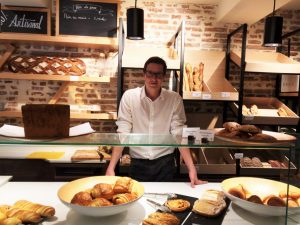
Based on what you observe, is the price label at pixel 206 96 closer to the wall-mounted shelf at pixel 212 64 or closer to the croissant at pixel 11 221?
the wall-mounted shelf at pixel 212 64

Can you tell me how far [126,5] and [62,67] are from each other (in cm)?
119

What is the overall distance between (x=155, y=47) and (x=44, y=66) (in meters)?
1.41

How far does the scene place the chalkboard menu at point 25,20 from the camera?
341cm

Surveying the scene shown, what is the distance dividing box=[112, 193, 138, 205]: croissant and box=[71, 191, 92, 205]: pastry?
10 cm

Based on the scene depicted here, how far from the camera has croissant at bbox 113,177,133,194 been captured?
1.21 meters

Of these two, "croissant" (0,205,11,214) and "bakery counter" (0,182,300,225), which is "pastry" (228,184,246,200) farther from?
"croissant" (0,205,11,214)

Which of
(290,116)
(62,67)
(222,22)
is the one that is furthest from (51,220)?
(222,22)

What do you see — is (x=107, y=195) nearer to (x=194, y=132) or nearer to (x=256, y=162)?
(x=194, y=132)

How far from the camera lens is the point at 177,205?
122 cm

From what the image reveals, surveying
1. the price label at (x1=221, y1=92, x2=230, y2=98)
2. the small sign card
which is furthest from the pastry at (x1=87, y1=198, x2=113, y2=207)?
the price label at (x1=221, y1=92, x2=230, y2=98)

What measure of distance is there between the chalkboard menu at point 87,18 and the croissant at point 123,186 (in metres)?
2.54

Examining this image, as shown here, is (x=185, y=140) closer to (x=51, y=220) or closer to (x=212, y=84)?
(x=51, y=220)

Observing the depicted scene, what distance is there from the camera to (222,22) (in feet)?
12.5

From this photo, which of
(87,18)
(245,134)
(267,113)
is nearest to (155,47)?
(87,18)
